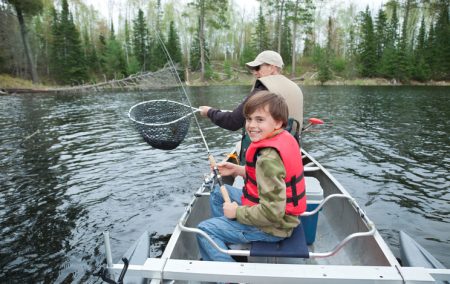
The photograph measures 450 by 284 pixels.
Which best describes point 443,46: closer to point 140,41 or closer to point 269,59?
point 140,41

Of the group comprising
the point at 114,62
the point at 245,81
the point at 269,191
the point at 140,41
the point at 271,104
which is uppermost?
the point at 140,41

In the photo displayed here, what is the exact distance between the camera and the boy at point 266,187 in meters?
2.73

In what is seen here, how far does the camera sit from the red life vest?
2.79 metres

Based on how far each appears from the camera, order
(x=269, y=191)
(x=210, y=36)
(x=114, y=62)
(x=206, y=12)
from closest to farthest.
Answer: (x=269, y=191) → (x=206, y=12) → (x=114, y=62) → (x=210, y=36)

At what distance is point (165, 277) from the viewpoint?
260cm

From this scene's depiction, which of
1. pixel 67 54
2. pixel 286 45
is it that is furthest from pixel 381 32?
pixel 67 54

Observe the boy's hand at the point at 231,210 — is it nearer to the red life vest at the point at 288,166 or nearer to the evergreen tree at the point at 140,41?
the red life vest at the point at 288,166

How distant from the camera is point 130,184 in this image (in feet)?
27.3

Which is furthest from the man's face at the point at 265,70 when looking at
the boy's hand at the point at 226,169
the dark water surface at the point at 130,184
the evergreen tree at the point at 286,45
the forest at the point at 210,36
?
the evergreen tree at the point at 286,45

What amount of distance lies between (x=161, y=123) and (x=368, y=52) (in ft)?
186

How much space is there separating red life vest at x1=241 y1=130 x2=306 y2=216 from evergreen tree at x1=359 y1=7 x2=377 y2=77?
57.3 metres

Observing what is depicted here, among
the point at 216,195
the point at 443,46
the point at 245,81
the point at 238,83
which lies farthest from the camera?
the point at 245,81

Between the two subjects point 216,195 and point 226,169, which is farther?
point 226,169

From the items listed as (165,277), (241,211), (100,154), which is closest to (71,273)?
(165,277)
